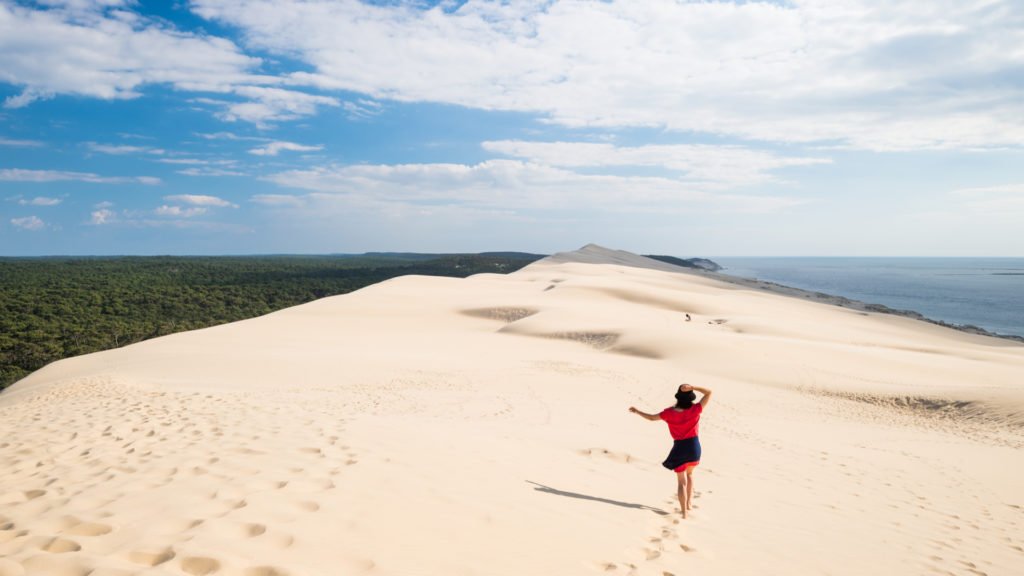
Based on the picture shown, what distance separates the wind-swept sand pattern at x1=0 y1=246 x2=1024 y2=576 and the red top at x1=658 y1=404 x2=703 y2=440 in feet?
2.80

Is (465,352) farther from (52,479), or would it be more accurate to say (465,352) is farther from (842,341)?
(842,341)

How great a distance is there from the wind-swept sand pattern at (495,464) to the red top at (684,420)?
85 centimetres

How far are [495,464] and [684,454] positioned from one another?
2134 mm

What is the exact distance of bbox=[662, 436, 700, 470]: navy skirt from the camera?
6.15 metres

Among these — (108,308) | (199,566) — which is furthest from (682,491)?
(108,308)

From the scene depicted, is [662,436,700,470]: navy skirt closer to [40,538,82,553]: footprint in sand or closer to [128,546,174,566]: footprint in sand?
[128,546,174,566]: footprint in sand

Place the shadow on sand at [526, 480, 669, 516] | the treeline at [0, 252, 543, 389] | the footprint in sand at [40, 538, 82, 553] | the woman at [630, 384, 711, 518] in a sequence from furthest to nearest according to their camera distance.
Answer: the treeline at [0, 252, 543, 389], the woman at [630, 384, 711, 518], the shadow on sand at [526, 480, 669, 516], the footprint in sand at [40, 538, 82, 553]

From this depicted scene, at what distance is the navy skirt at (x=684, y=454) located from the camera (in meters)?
6.15

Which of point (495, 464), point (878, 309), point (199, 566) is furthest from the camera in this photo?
point (878, 309)

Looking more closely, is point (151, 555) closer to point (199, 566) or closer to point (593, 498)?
point (199, 566)

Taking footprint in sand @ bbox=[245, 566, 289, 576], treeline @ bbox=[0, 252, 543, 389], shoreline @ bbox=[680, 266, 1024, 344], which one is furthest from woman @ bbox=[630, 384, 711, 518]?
shoreline @ bbox=[680, 266, 1024, 344]

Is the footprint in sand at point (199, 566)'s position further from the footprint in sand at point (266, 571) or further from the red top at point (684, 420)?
the red top at point (684, 420)

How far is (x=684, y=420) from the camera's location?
6.24m

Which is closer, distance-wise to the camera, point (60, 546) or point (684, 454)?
point (60, 546)
